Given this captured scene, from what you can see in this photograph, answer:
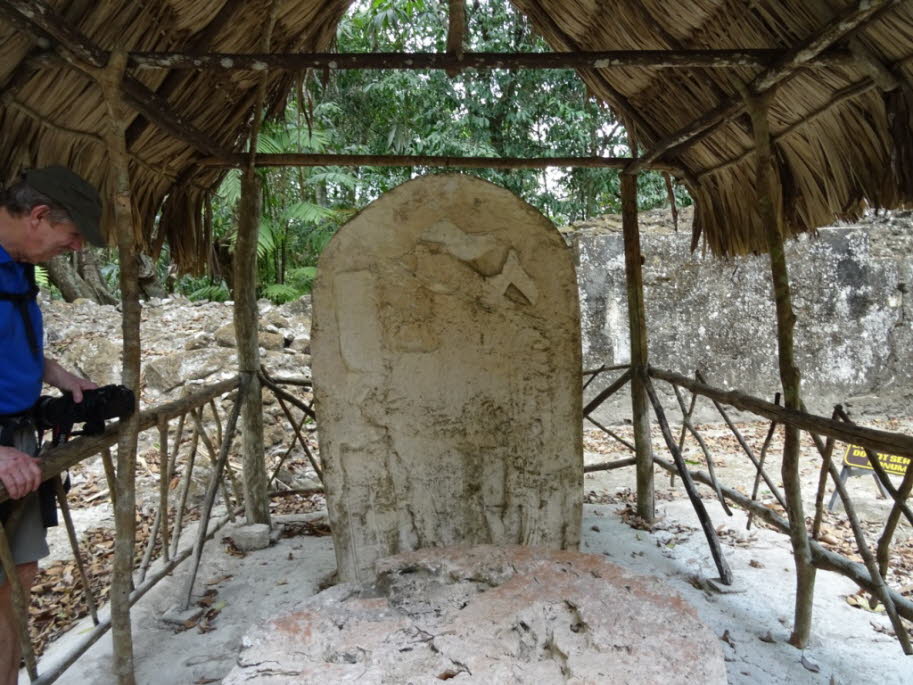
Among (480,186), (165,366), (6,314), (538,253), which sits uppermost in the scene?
(480,186)

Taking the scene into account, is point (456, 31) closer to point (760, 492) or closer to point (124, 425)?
point (124, 425)

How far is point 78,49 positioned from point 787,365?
114 inches

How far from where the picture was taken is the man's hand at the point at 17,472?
1.71 m

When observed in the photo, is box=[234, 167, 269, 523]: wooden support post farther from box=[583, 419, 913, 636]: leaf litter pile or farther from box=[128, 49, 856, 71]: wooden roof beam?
box=[583, 419, 913, 636]: leaf litter pile

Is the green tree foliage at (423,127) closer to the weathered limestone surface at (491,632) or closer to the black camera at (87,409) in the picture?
the black camera at (87,409)

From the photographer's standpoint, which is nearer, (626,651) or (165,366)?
(626,651)

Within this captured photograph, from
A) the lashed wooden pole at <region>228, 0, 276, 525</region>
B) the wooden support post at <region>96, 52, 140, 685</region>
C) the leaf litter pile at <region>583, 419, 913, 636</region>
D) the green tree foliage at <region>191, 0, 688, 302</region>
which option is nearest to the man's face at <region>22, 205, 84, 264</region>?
the wooden support post at <region>96, 52, 140, 685</region>

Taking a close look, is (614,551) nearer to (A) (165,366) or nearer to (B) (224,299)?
(A) (165,366)

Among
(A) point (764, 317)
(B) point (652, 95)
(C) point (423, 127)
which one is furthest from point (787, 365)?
(C) point (423, 127)

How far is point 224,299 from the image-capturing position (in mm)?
9711

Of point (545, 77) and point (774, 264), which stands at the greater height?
point (545, 77)

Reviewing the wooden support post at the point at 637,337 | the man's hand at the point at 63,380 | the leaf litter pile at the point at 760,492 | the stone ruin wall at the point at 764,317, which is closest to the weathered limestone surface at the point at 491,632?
the man's hand at the point at 63,380

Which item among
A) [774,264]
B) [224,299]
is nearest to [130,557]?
[774,264]

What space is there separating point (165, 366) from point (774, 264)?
5.39 metres
